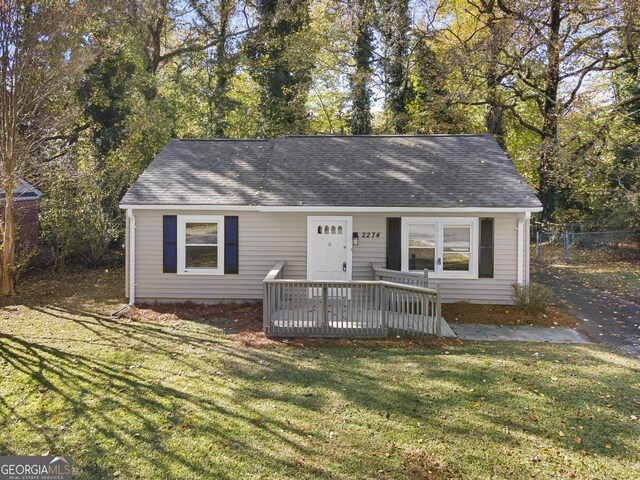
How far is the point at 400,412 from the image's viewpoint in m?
5.12

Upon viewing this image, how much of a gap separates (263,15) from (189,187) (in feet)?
46.4

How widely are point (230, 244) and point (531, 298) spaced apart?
24.3 ft

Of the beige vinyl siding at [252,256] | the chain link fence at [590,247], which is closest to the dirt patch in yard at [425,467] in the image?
the beige vinyl siding at [252,256]

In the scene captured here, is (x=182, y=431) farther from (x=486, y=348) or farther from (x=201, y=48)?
(x=201, y=48)

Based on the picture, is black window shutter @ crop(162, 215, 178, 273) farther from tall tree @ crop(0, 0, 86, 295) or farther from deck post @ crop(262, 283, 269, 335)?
tall tree @ crop(0, 0, 86, 295)

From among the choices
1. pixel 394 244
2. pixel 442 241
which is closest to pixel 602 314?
pixel 442 241

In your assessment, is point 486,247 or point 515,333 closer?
point 515,333

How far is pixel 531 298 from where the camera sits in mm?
9945

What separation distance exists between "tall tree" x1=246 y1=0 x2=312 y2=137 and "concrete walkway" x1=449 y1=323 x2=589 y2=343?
15533 mm

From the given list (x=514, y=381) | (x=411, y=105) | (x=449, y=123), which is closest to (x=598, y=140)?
(x=449, y=123)

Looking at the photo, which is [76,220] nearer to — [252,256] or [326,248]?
[252,256]

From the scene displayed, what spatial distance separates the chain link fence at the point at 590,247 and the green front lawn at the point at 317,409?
42.0 ft

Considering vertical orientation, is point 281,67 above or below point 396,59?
below

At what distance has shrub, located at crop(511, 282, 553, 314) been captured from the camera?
992 centimetres
